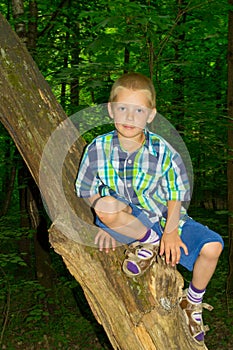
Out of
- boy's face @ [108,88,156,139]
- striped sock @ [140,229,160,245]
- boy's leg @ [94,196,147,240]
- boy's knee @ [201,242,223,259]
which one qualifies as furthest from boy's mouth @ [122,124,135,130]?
boy's knee @ [201,242,223,259]

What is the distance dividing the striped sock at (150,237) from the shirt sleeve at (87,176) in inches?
13.6

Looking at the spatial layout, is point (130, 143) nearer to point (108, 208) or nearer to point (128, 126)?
point (128, 126)

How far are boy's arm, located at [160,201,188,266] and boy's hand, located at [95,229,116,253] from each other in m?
0.25

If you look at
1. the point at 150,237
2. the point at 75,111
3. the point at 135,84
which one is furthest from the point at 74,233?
the point at 75,111

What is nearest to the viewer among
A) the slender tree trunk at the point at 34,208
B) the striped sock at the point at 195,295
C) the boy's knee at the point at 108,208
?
the boy's knee at the point at 108,208

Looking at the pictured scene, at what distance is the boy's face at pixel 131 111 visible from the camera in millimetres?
2055

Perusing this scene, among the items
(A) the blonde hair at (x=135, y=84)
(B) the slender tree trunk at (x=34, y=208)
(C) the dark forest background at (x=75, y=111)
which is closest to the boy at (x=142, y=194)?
(A) the blonde hair at (x=135, y=84)

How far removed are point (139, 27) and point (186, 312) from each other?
109 inches

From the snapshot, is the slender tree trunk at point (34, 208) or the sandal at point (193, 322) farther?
the slender tree trunk at point (34, 208)

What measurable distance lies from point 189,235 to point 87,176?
0.61m

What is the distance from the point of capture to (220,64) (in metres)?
12.5

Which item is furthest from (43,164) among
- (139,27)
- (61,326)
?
(61,326)

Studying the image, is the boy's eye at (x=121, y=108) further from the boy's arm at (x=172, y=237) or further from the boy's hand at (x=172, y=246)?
the boy's hand at (x=172, y=246)

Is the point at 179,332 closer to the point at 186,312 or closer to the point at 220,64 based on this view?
the point at 186,312
